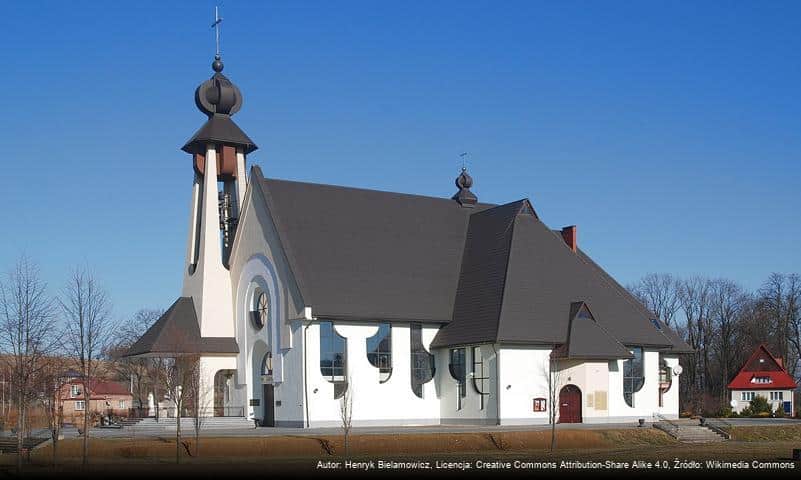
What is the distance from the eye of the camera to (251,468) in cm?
2911

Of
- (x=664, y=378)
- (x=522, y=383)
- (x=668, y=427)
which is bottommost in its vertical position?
(x=668, y=427)

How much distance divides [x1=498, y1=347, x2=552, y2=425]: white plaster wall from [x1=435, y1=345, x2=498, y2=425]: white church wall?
1.53 feet

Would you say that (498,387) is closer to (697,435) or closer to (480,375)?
(480,375)

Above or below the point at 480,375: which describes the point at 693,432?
below

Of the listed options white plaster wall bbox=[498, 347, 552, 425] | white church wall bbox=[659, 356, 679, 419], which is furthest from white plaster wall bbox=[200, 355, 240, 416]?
white church wall bbox=[659, 356, 679, 419]

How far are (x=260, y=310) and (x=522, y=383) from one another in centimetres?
1403

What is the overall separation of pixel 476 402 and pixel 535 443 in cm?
1110

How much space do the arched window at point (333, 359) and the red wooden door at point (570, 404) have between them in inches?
419

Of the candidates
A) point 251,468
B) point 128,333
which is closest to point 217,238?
point 251,468

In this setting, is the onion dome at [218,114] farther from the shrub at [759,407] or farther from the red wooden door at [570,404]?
the shrub at [759,407]

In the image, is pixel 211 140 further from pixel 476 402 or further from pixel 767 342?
pixel 767 342

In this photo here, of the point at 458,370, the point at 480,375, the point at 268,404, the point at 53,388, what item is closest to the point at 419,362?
the point at 458,370

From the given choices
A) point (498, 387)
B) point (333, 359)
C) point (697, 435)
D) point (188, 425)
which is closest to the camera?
point (697, 435)

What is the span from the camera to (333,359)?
162ft
